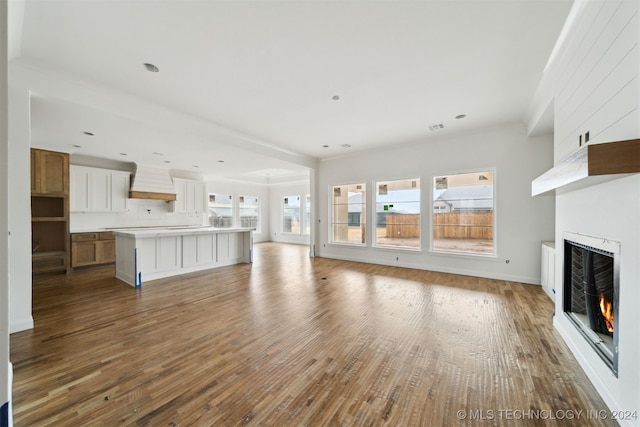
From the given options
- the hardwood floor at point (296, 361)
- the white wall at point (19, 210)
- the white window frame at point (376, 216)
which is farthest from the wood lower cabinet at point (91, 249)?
the white window frame at point (376, 216)

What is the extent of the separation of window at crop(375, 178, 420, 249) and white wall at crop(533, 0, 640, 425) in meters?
3.52

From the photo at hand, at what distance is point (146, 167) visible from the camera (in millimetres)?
7207

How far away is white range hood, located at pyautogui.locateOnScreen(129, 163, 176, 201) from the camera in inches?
273

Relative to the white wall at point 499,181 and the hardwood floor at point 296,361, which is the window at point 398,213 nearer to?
the white wall at point 499,181

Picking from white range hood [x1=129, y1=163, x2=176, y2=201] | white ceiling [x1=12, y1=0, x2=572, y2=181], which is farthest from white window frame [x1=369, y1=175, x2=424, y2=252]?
white range hood [x1=129, y1=163, x2=176, y2=201]

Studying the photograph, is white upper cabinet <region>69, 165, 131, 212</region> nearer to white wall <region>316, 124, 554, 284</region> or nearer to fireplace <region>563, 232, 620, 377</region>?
white wall <region>316, 124, 554, 284</region>

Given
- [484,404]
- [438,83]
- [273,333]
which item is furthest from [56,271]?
[438,83]

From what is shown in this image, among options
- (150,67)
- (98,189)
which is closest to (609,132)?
(150,67)

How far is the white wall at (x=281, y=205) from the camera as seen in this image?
1075 cm

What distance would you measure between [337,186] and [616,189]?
5.99 metres

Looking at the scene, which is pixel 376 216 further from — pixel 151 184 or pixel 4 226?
pixel 151 184

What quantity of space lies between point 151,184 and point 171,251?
3.32 meters

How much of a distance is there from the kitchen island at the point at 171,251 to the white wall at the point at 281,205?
456 centimetres

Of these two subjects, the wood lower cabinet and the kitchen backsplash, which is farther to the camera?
the kitchen backsplash
